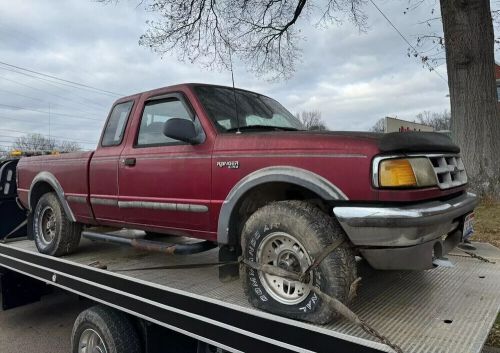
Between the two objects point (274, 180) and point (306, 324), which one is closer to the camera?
point (306, 324)

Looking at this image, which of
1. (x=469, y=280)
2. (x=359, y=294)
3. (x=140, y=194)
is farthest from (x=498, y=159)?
(x=140, y=194)

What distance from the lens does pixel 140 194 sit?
154 inches

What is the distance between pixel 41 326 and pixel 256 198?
3.87 m

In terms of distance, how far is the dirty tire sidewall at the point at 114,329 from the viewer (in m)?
3.54

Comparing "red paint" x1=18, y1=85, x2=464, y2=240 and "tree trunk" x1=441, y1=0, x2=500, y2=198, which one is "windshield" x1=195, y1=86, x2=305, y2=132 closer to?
"red paint" x1=18, y1=85, x2=464, y2=240

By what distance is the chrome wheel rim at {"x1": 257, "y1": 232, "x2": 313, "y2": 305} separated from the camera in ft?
9.04

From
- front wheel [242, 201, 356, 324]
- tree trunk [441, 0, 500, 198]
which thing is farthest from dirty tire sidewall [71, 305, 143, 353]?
tree trunk [441, 0, 500, 198]

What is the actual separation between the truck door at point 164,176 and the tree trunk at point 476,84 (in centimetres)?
Answer: 700

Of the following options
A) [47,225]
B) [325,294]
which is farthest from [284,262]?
[47,225]

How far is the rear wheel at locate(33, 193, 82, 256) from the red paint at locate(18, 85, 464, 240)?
0.26 m

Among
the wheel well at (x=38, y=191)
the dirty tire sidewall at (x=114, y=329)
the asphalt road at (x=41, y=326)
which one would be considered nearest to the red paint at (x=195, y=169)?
the wheel well at (x=38, y=191)

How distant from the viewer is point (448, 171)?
119 inches

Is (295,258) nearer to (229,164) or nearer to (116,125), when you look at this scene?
(229,164)

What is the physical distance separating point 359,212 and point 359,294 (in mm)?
908
